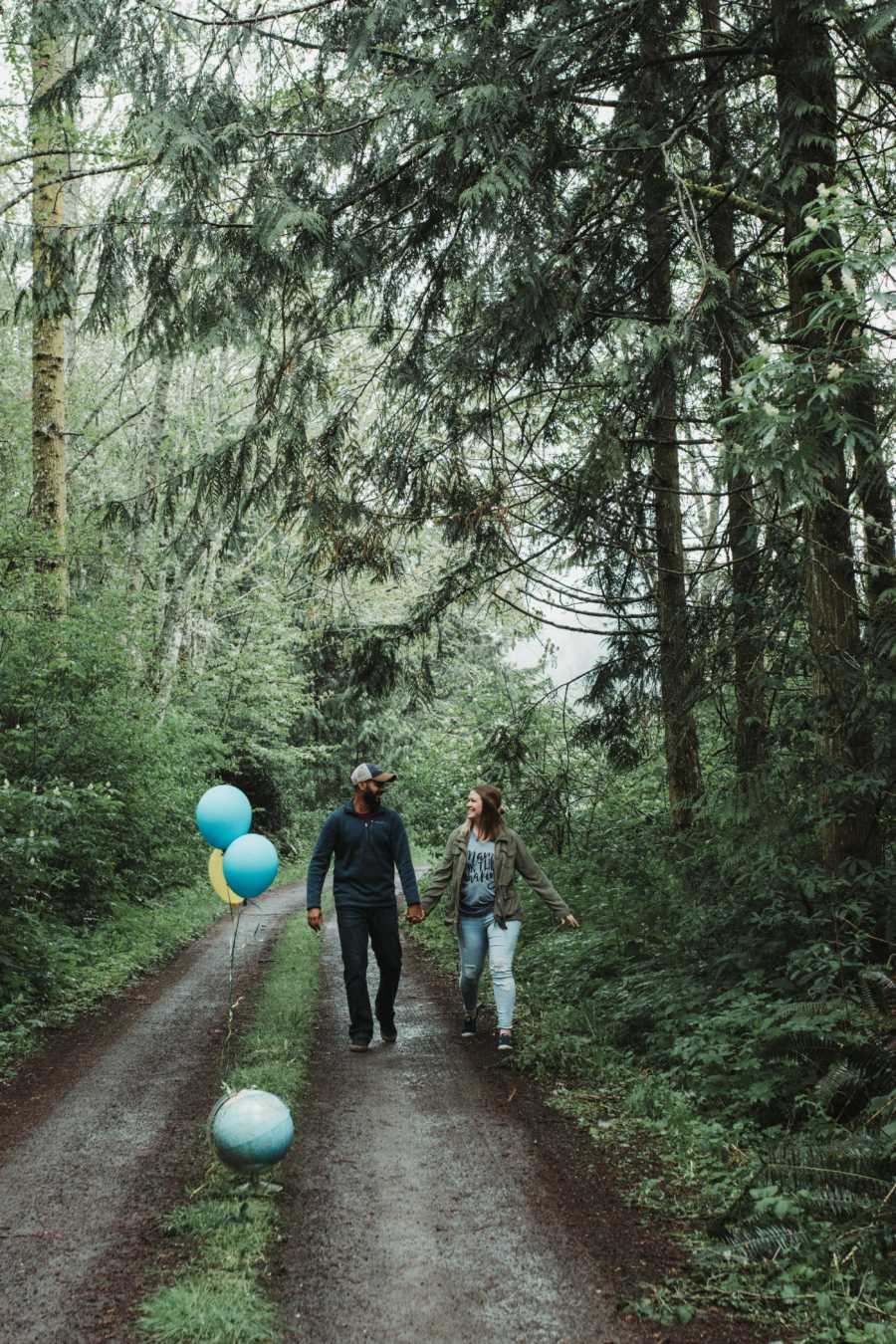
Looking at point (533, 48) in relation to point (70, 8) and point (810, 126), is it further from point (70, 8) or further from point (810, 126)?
point (70, 8)

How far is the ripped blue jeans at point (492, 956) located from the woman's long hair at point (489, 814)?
62cm

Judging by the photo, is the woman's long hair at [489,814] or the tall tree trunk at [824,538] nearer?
the tall tree trunk at [824,538]

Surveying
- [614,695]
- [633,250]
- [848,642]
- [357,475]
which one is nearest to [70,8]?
[357,475]

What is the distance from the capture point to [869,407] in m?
5.81

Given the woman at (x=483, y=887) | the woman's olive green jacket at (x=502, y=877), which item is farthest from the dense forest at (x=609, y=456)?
the woman's olive green jacket at (x=502, y=877)

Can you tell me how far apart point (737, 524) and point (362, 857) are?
3876mm

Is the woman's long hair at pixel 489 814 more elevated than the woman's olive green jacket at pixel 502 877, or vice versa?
the woman's long hair at pixel 489 814

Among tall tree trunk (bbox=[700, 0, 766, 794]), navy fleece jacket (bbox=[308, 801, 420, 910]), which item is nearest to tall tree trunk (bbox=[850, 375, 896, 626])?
tall tree trunk (bbox=[700, 0, 766, 794])

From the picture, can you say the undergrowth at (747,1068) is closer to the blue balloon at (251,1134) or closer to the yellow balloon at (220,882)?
the blue balloon at (251,1134)

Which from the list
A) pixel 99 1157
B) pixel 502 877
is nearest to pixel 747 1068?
pixel 502 877

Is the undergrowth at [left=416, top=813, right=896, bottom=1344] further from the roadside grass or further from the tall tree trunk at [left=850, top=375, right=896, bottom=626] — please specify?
the roadside grass

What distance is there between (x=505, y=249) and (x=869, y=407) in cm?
265

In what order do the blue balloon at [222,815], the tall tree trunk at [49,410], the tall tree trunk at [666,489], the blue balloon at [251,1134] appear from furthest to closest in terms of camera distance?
the tall tree trunk at [49,410], the tall tree trunk at [666,489], the blue balloon at [222,815], the blue balloon at [251,1134]

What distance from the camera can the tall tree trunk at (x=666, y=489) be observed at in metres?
6.81
